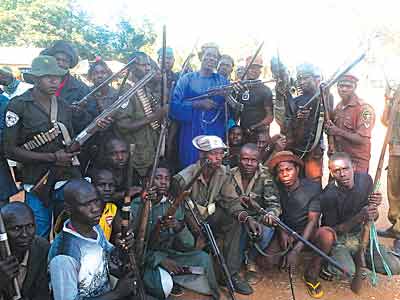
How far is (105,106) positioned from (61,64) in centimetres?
71

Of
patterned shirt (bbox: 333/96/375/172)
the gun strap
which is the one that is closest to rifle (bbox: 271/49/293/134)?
patterned shirt (bbox: 333/96/375/172)

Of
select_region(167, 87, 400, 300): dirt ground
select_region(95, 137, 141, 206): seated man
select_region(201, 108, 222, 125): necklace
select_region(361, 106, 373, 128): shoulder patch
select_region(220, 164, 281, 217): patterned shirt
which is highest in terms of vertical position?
select_region(361, 106, 373, 128): shoulder patch

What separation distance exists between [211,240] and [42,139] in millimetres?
1914

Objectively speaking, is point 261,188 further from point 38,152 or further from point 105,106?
point 38,152

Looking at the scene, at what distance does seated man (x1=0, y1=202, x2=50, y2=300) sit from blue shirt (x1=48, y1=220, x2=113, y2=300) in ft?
0.57

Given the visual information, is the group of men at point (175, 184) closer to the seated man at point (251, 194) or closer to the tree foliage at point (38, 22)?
the seated man at point (251, 194)

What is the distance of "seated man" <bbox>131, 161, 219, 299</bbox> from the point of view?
420cm

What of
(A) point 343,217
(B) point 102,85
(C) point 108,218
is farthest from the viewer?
(B) point 102,85

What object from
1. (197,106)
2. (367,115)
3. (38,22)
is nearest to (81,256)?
(197,106)

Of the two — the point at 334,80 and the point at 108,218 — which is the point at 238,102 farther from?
the point at 108,218

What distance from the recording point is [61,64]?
519 centimetres

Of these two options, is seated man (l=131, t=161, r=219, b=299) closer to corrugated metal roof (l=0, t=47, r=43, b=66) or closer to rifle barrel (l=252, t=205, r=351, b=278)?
rifle barrel (l=252, t=205, r=351, b=278)

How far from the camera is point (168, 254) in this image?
4500mm

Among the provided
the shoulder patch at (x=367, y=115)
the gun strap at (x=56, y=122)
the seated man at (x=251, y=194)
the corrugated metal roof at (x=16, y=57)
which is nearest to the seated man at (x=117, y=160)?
the gun strap at (x=56, y=122)
